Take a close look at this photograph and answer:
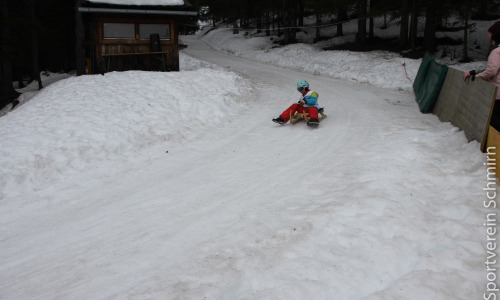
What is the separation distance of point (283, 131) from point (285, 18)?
26.7 meters

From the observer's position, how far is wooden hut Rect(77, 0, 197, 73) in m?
15.4

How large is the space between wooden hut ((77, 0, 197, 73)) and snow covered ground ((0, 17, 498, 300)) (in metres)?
5.65

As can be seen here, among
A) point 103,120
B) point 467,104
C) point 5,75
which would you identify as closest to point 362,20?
point 467,104

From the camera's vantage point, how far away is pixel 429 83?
10.8 m

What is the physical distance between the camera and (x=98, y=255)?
4.25m

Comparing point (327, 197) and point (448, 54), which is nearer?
point (327, 197)

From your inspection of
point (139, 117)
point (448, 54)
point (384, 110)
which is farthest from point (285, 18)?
point (139, 117)

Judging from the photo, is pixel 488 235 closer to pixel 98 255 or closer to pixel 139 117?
pixel 98 255

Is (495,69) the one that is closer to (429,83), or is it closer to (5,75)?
(429,83)

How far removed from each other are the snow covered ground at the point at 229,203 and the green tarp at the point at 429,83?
530 mm

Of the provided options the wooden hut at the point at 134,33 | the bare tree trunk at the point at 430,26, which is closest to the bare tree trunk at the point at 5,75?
the wooden hut at the point at 134,33

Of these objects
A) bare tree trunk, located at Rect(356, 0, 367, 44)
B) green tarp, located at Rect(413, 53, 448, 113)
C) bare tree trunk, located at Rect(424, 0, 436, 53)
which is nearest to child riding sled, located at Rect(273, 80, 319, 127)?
green tarp, located at Rect(413, 53, 448, 113)

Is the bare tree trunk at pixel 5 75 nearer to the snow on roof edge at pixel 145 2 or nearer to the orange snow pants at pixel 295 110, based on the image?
the snow on roof edge at pixel 145 2

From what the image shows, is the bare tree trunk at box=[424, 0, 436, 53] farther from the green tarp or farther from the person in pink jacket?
the person in pink jacket
